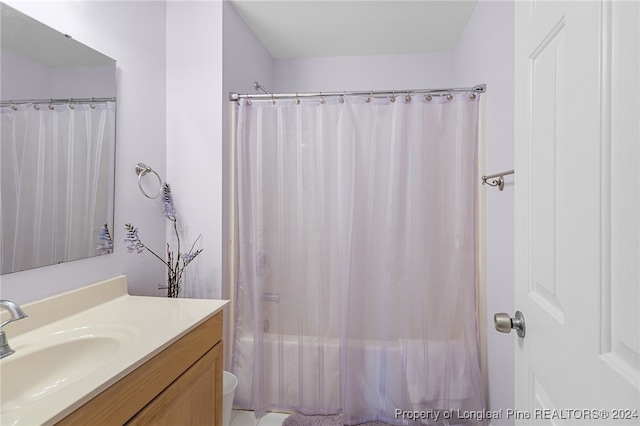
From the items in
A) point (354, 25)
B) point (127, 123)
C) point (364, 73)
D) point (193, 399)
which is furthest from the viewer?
point (364, 73)

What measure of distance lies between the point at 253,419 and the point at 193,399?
922 mm

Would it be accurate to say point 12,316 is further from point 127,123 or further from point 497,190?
point 497,190

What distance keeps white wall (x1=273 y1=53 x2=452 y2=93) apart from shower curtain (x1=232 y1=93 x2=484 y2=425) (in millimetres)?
1066

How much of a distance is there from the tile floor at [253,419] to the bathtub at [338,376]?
43 mm

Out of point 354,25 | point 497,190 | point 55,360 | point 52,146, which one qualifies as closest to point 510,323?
point 497,190

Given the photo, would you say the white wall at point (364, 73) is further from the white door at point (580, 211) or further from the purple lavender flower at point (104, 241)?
the white door at point (580, 211)

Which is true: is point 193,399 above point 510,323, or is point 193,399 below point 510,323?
below

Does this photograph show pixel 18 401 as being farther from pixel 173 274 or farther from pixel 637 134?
pixel 637 134

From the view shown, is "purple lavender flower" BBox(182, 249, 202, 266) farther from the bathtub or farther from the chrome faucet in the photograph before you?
the chrome faucet

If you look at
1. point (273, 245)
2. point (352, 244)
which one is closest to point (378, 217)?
point (352, 244)

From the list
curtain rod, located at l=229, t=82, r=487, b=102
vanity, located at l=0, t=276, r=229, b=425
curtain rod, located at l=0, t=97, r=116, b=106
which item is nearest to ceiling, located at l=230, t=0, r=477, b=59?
curtain rod, located at l=229, t=82, r=487, b=102

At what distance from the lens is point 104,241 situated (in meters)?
1.44

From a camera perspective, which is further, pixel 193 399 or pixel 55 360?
pixel 193 399

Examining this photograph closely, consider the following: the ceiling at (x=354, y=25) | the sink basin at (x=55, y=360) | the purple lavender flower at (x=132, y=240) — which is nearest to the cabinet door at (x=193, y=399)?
the sink basin at (x=55, y=360)
